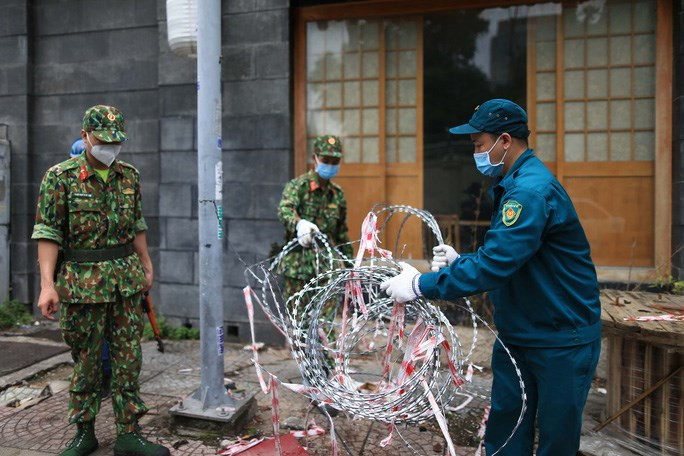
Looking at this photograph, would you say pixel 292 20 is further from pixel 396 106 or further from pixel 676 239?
pixel 676 239

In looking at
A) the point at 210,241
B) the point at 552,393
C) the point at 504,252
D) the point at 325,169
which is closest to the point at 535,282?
the point at 504,252

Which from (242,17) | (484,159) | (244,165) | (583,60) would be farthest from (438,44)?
(484,159)

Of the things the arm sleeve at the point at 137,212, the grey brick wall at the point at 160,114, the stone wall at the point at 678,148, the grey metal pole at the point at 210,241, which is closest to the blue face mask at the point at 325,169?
the grey metal pole at the point at 210,241

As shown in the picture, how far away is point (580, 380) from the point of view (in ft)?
7.84

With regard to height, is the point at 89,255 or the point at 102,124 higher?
the point at 102,124

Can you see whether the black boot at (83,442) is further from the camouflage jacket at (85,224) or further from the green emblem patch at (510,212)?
the green emblem patch at (510,212)

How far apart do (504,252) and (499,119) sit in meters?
0.67

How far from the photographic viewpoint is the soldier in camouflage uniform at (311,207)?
436 cm

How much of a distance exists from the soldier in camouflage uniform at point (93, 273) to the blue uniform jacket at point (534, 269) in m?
1.94

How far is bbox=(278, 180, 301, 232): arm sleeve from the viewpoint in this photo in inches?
167

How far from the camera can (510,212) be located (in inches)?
90.9

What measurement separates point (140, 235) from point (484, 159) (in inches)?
90.9

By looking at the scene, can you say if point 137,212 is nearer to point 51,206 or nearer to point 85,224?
point 85,224

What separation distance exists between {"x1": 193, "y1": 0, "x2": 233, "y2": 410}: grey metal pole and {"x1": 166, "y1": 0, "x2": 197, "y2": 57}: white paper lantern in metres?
1.52
